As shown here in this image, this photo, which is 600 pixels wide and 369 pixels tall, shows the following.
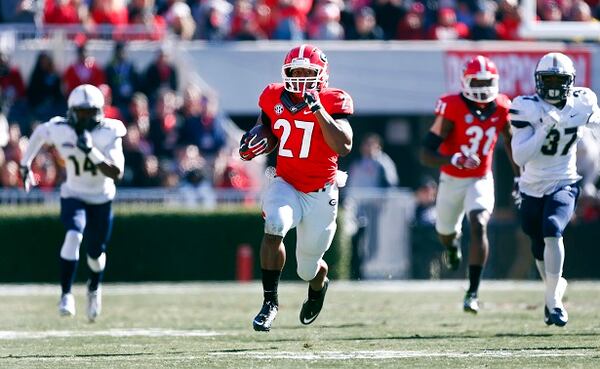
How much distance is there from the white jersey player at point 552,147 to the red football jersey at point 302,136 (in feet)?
4.15

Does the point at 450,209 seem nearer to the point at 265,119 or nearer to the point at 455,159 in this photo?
the point at 455,159

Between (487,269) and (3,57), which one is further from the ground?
(3,57)

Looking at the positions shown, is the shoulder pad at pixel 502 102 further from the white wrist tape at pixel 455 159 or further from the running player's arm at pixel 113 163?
the running player's arm at pixel 113 163

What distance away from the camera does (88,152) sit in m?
10.0

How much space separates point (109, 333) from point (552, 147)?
311 centimetres

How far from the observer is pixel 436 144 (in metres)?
10.3

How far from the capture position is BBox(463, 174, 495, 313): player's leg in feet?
33.4

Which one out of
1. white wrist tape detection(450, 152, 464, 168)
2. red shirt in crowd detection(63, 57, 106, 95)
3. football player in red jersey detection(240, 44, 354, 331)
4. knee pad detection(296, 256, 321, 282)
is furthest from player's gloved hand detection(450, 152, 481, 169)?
red shirt in crowd detection(63, 57, 106, 95)

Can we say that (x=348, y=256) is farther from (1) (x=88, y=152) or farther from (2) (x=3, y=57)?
(1) (x=88, y=152)

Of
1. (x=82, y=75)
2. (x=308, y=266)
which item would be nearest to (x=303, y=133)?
(x=308, y=266)

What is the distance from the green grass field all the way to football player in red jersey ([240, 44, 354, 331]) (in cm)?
52

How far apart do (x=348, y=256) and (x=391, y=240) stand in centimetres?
61

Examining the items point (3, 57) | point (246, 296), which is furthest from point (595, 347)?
point (3, 57)

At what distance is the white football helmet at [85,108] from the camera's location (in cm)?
1016
